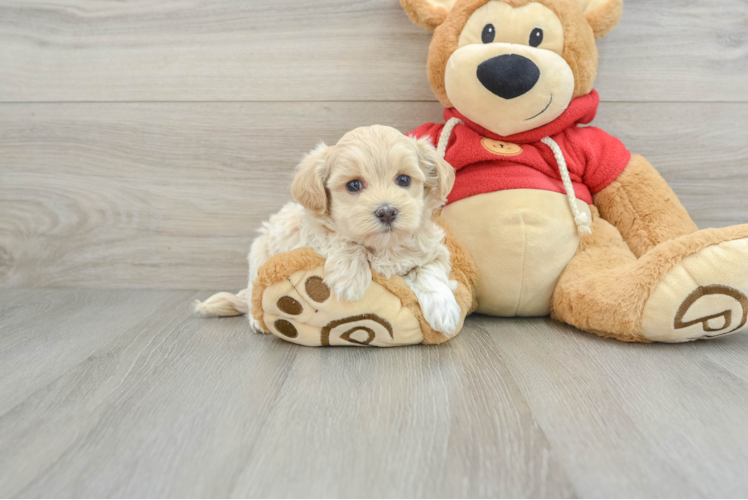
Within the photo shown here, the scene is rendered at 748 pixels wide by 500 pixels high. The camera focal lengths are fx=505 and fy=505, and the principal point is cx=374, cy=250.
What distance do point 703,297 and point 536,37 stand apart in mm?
679

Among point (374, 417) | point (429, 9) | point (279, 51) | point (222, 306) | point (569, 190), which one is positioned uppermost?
point (429, 9)

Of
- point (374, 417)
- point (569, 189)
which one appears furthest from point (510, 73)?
point (374, 417)

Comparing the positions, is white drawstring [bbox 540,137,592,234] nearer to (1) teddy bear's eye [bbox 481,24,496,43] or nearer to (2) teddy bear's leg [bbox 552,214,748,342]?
(2) teddy bear's leg [bbox 552,214,748,342]

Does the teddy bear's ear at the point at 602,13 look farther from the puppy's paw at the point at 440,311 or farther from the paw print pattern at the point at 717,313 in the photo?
the puppy's paw at the point at 440,311

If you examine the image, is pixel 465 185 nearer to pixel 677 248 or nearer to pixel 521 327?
pixel 521 327

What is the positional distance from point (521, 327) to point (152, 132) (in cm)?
125

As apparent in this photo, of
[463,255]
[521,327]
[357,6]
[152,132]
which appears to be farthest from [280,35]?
Result: [521,327]

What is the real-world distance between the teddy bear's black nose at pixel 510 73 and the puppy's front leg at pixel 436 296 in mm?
430

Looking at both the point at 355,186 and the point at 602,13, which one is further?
the point at 602,13

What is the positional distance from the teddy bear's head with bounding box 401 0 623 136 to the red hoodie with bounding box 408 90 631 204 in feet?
0.12

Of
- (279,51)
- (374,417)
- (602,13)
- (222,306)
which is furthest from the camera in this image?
(279,51)

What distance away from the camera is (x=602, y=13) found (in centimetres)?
123

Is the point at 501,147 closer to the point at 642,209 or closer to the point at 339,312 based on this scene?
the point at 642,209

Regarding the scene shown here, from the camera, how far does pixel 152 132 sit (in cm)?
159
